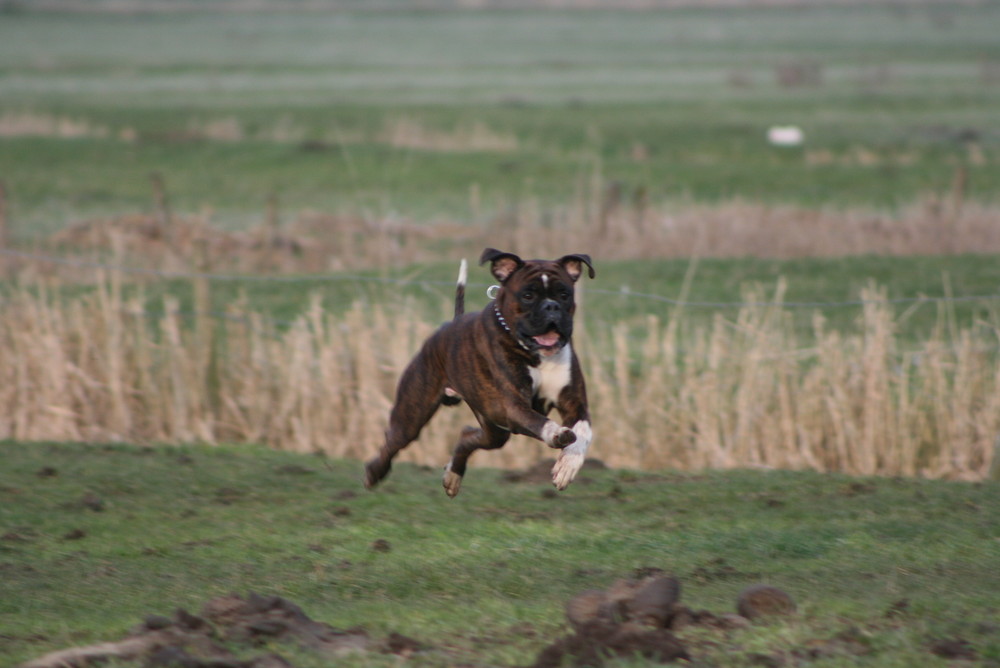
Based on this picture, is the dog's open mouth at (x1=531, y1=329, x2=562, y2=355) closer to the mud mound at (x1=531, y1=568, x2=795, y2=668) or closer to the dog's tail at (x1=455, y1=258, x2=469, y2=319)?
the dog's tail at (x1=455, y1=258, x2=469, y2=319)

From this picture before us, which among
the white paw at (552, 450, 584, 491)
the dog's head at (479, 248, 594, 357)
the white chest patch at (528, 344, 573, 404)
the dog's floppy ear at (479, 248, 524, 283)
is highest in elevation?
the dog's floppy ear at (479, 248, 524, 283)

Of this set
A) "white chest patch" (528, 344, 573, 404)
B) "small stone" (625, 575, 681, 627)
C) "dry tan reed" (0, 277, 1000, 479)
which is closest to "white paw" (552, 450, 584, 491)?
"white chest patch" (528, 344, 573, 404)

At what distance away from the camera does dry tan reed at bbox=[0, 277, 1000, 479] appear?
11.4 meters

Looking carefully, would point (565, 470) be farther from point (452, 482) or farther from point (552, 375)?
point (452, 482)

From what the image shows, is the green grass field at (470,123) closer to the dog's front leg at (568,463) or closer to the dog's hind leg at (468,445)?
the dog's hind leg at (468,445)

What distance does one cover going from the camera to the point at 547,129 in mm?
45312

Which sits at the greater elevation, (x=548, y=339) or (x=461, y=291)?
(x=461, y=291)

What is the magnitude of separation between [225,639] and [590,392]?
666cm

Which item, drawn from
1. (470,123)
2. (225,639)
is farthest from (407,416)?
(470,123)

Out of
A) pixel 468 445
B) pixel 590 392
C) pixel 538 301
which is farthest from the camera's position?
pixel 590 392

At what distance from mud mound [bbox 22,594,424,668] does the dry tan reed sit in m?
5.95

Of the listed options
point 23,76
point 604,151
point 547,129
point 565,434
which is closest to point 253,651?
point 565,434

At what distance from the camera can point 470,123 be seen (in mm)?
47188

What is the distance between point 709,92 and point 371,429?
188 feet
